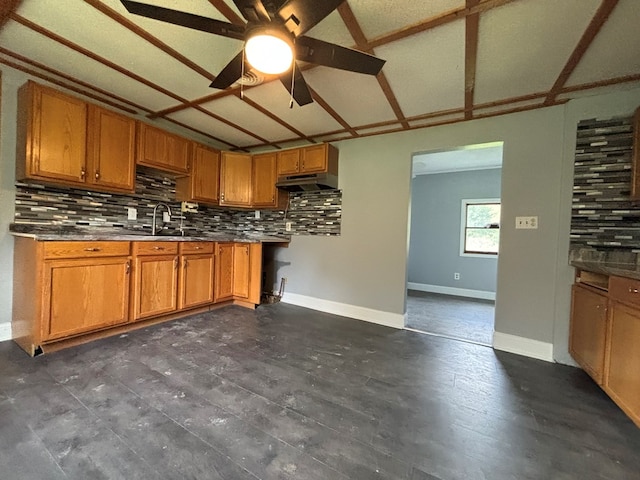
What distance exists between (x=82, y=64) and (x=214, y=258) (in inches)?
81.0

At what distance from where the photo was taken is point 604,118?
2.11 metres

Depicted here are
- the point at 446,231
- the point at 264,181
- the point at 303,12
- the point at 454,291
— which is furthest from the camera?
the point at 446,231

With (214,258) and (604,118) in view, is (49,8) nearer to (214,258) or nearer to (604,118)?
(214,258)

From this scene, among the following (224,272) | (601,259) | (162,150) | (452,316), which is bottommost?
(452,316)

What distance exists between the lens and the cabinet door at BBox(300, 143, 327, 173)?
3.23m

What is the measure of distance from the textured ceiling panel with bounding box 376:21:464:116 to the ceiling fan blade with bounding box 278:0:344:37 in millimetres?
649

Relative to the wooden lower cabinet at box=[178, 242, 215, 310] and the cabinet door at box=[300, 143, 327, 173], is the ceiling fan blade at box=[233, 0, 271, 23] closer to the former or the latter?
the cabinet door at box=[300, 143, 327, 173]

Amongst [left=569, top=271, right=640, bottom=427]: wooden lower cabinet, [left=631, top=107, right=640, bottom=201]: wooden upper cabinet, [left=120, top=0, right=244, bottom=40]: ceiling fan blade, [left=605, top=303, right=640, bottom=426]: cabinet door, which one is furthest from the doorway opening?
[left=120, top=0, right=244, bottom=40]: ceiling fan blade

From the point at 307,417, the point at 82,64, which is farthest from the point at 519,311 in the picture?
the point at 82,64

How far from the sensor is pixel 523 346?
94.1 inches

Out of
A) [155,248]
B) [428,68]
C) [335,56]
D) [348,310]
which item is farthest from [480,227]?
[155,248]

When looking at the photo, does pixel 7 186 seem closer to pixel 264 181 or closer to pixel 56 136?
pixel 56 136

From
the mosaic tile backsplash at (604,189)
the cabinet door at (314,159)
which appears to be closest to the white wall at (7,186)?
the cabinet door at (314,159)

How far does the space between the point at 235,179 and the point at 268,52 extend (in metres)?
2.54
